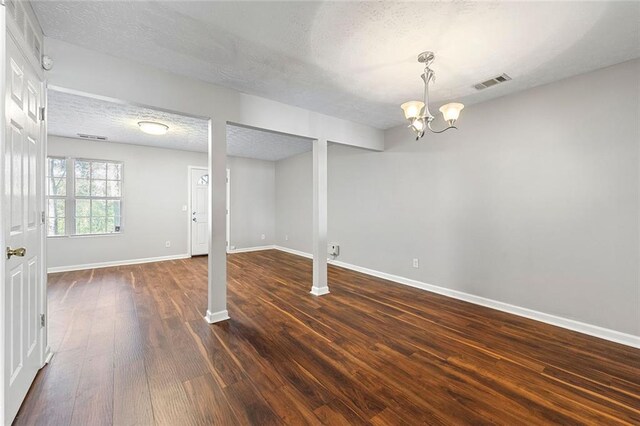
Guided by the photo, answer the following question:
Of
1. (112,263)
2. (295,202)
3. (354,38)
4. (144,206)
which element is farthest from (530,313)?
(112,263)

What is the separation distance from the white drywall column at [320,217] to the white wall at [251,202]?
3713 millimetres

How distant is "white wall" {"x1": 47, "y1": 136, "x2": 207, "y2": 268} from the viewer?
504cm

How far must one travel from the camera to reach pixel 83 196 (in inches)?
205

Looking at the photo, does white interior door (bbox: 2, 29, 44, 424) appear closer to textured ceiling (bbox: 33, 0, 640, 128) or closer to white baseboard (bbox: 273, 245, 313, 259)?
textured ceiling (bbox: 33, 0, 640, 128)

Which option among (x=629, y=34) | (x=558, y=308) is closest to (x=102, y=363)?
(x=558, y=308)

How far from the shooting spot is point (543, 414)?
160cm

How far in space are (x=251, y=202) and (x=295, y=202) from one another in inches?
51.5

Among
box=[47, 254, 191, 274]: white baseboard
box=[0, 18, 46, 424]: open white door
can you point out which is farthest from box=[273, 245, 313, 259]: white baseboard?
box=[0, 18, 46, 424]: open white door

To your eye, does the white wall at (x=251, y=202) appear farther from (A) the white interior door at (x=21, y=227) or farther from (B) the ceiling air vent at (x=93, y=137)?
(A) the white interior door at (x=21, y=227)

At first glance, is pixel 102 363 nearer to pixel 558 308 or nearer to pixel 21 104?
pixel 21 104

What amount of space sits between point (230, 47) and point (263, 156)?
4.78 meters

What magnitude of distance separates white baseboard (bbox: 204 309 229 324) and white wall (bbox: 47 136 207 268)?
3825 millimetres

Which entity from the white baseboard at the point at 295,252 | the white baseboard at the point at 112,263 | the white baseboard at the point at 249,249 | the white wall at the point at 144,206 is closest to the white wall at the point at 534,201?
the white baseboard at the point at 295,252

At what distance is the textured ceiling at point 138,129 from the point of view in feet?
11.5
